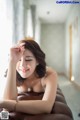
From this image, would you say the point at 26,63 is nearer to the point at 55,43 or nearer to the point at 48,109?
the point at 48,109

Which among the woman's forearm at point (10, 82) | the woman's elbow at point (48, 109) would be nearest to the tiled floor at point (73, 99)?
the woman's forearm at point (10, 82)

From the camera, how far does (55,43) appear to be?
10.8 meters

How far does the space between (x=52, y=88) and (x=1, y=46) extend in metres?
2.04

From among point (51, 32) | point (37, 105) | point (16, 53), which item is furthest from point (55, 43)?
point (37, 105)

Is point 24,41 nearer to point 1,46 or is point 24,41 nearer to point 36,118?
point 36,118

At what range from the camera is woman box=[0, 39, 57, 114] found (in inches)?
31.9

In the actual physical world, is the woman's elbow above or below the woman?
below

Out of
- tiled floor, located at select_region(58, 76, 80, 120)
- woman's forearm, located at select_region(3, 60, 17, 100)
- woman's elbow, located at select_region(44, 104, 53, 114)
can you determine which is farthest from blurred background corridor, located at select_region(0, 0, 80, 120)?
woman's elbow, located at select_region(44, 104, 53, 114)

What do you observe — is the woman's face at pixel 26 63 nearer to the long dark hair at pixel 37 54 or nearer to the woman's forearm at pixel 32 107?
the long dark hair at pixel 37 54

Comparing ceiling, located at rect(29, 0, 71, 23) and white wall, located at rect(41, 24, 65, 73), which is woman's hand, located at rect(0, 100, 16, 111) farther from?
white wall, located at rect(41, 24, 65, 73)

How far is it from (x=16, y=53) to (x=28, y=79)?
20cm

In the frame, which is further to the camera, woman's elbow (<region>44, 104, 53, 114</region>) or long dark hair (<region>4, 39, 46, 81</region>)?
long dark hair (<region>4, 39, 46, 81</region>)

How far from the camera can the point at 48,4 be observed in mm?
6992

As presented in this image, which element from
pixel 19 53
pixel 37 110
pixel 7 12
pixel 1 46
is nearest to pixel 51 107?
pixel 37 110
